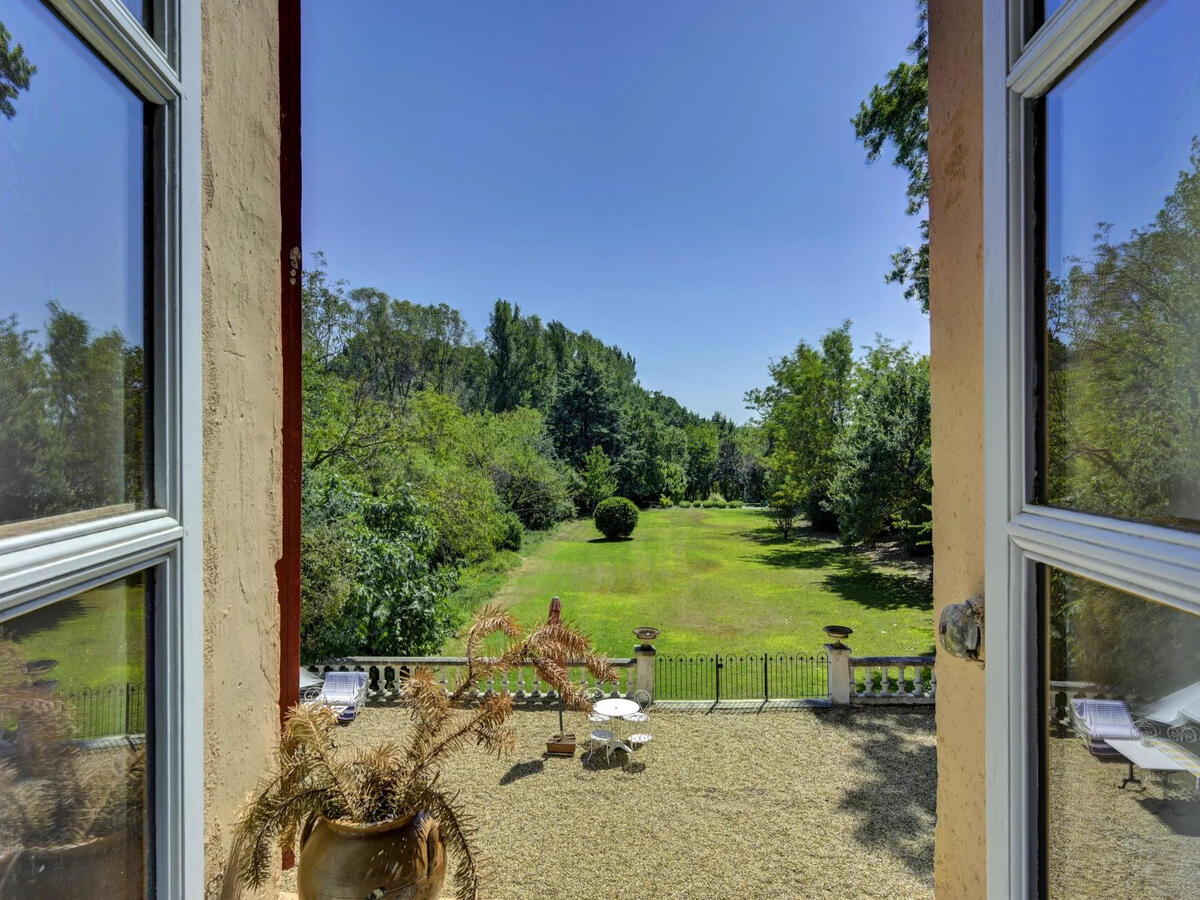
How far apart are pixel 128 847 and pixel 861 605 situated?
15.9 metres

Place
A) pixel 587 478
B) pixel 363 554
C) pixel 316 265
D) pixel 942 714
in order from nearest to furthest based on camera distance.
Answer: pixel 942 714, pixel 363 554, pixel 316 265, pixel 587 478

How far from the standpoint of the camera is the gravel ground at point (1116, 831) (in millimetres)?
682

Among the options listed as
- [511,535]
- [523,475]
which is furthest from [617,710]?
[523,475]

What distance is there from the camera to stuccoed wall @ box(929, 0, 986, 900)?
1.27 metres

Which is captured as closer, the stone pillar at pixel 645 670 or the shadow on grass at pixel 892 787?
the shadow on grass at pixel 892 787

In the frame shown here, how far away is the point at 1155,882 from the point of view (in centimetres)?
71

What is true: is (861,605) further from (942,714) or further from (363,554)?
(942,714)

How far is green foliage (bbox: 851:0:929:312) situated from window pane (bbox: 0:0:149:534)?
10.1 m

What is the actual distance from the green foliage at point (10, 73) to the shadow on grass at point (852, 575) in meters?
14.2

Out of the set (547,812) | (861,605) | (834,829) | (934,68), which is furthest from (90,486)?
(861,605)

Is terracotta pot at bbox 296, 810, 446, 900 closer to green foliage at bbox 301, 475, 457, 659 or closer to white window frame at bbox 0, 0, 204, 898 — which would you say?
white window frame at bbox 0, 0, 204, 898

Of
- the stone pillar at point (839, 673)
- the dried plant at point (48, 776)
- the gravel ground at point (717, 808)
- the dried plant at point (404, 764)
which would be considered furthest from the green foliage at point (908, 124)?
the dried plant at point (48, 776)

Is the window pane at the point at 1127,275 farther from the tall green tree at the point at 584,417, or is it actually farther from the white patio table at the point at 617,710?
the tall green tree at the point at 584,417

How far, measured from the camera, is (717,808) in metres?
6.40
